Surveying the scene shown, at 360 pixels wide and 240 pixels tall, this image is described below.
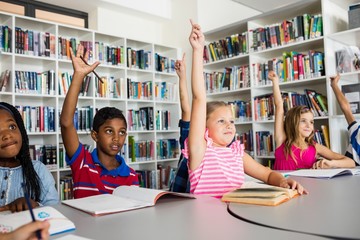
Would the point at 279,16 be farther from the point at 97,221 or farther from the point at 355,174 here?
the point at 97,221

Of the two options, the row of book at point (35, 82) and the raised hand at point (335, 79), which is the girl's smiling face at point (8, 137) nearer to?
the row of book at point (35, 82)

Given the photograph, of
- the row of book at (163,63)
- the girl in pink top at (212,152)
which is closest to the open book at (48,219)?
the girl in pink top at (212,152)

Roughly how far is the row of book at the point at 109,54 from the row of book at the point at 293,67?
1.61 metres

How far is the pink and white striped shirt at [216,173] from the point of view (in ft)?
4.32

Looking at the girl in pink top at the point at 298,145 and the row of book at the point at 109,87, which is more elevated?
the row of book at the point at 109,87

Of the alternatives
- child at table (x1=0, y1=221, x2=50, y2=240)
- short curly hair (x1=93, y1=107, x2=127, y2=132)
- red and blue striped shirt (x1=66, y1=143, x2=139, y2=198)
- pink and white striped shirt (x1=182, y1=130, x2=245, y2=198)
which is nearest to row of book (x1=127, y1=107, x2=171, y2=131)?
short curly hair (x1=93, y1=107, x2=127, y2=132)

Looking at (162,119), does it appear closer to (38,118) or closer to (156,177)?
(156,177)

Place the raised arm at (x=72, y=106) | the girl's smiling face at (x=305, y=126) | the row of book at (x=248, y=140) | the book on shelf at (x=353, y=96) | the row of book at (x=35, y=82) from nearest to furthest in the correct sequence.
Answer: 1. the raised arm at (x=72, y=106)
2. the girl's smiling face at (x=305, y=126)
3. the book on shelf at (x=353, y=96)
4. the row of book at (x=35, y=82)
5. the row of book at (x=248, y=140)

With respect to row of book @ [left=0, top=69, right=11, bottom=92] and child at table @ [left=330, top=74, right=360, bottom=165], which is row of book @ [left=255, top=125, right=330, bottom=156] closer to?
child at table @ [left=330, top=74, right=360, bottom=165]

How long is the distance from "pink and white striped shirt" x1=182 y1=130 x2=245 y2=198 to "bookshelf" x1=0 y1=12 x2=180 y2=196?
2527mm

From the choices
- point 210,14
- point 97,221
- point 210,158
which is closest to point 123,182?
point 210,158

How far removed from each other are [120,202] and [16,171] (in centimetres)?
67

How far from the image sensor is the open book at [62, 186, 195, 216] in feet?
3.08

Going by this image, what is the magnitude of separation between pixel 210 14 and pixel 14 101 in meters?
2.70
